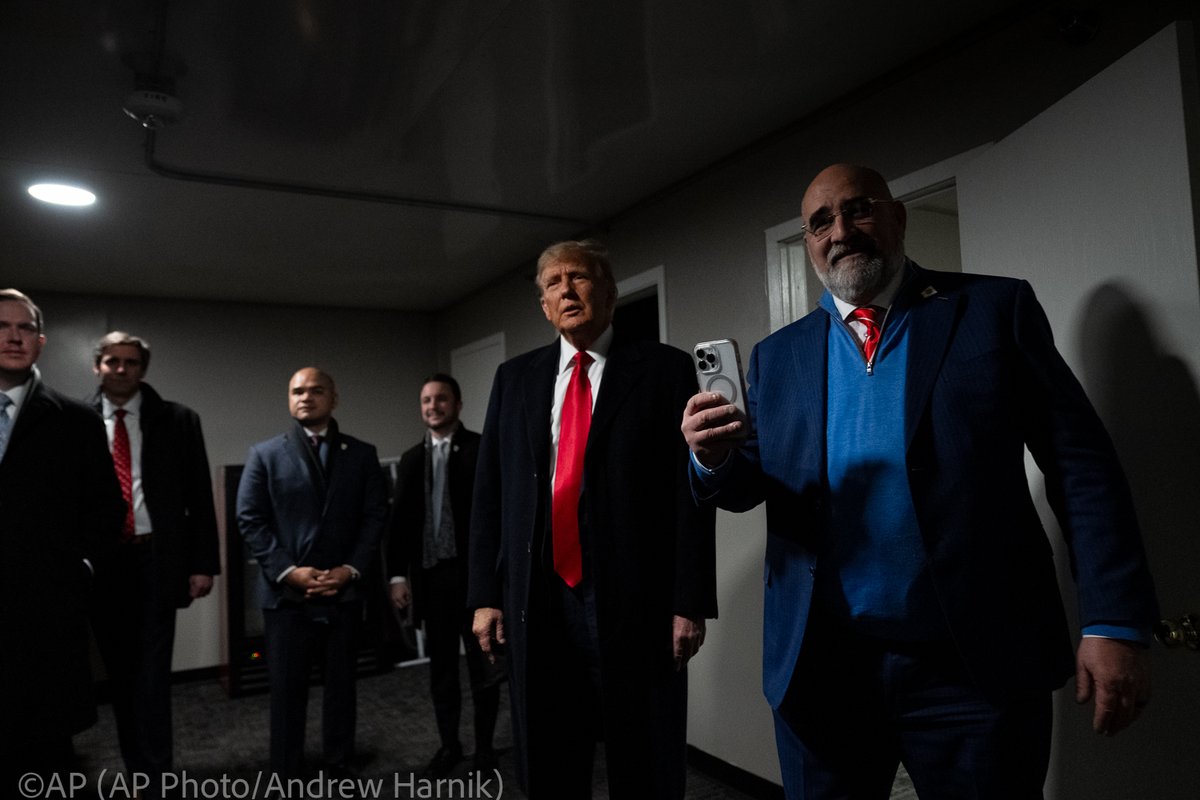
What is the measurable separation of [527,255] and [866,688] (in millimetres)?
3352

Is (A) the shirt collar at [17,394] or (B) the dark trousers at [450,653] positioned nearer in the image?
(A) the shirt collar at [17,394]

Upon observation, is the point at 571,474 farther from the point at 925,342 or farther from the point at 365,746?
the point at 365,746

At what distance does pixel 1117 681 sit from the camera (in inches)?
41.2

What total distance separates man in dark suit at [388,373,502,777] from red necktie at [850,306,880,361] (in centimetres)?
198

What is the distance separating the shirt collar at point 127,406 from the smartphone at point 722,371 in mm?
2384

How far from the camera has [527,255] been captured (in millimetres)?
4227

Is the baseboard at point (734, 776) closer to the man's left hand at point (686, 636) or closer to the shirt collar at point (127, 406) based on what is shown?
the man's left hand at point (686, 636)

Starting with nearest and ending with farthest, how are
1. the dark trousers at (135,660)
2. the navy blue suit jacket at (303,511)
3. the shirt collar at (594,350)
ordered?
the shirt collar at (594,350), the dark trousers at (135,660), the navy blue suit jacket at (303,511)

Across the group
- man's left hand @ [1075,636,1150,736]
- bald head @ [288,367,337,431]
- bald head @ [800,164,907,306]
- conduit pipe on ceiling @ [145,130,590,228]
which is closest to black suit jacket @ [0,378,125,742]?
bald head @ [288,367,337,431]

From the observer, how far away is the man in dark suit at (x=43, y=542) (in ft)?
6.28

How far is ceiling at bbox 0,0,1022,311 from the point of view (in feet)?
6.17

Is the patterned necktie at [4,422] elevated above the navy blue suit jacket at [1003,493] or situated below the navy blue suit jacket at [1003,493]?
above

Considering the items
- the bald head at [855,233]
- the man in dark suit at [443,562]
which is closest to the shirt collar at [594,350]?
the bald head at [855,233]

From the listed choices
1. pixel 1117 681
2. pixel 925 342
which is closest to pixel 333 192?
pixel 925 342
